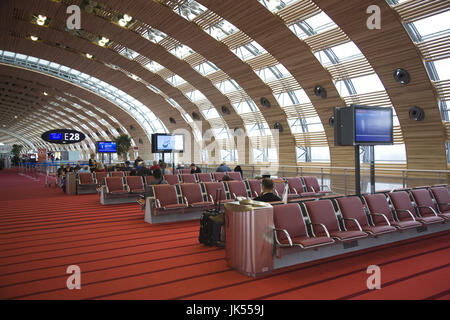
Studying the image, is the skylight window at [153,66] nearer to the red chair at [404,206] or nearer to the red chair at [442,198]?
the red chair at [442,198]

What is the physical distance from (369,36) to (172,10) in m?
8.11

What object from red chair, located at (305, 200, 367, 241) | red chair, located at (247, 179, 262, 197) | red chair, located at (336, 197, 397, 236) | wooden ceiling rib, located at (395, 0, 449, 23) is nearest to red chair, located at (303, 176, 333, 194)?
red chair, located at (247, 179, 262, 197)

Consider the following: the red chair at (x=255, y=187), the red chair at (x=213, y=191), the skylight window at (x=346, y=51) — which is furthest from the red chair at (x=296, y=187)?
the skylight window at (x=346, y=51)

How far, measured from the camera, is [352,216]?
521cm

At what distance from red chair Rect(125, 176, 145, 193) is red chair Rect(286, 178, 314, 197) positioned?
4.59m

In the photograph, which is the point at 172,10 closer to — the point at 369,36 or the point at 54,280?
the point at 369,36

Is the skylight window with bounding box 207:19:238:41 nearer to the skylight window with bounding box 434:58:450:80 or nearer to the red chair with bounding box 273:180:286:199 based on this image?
the skylight window with bounding box 434:58:450:80

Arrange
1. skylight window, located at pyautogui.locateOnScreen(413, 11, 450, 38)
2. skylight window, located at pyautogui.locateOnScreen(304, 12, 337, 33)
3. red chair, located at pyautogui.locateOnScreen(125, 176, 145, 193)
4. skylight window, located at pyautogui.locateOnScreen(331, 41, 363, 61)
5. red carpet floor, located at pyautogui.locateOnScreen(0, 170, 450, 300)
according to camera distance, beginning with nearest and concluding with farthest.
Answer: red carpet floor, located at pyautogui.locateOnScreen(0, 170, 450, 300), red chair, located at pyautogui.locateOnScreen(125, 176, 145, 193), skylight window, located at pyautogui.locateOnScreen(413, 11, 450, 38), skylight window, located at pyautogui.locateOnScreen(304, 12, 337, 33), skylight window, located at pyautogui.locateOnScreen(331, 41, 363, 61)

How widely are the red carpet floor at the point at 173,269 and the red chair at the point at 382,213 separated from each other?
0.38 meters

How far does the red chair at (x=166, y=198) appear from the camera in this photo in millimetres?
7453

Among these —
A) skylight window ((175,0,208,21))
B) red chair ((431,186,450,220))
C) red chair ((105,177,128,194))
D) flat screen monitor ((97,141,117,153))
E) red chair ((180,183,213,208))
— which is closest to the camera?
red chair ((431,186,450,220))

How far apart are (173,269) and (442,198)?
18.5 ft

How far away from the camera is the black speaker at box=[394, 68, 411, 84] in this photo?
12625 mm

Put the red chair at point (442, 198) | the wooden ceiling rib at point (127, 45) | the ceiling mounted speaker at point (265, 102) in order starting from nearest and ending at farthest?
the red chair at point (442, 198) → the wooden ceiling rib at point (127, 45) → the ceiling mounted speaker at point (265, 102)
